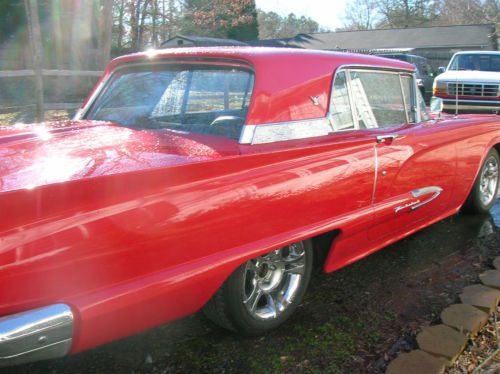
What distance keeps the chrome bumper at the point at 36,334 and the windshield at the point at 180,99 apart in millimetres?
1288

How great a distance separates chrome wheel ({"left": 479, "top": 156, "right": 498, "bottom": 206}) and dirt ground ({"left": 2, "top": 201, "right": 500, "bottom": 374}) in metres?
1.19

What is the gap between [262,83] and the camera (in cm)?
269

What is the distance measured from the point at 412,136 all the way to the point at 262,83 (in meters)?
1.23

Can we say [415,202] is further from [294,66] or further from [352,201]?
[294,66]

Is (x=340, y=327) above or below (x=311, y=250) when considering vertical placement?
below

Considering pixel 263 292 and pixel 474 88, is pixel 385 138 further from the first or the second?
pixel 474 88

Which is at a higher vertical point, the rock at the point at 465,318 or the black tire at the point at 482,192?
the black tire at the point at 482,192

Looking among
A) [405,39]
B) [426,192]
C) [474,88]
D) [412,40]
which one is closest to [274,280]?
[426,192]

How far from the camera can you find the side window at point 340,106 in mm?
3029

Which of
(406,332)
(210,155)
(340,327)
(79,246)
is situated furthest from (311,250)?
(79,246)

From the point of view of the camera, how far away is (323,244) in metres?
2.94

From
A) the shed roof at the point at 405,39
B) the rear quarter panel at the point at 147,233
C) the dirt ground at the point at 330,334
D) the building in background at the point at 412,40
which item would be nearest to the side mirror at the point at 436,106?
the dirt ground at the point at 330,334

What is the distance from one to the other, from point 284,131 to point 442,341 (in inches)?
52.2

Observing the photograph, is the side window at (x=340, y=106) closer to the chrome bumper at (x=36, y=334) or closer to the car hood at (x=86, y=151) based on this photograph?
the car hood at (x=86, y=151)
